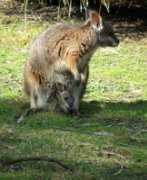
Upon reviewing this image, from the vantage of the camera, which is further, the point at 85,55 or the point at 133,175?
the point at 85,55

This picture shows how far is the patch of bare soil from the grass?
1792mm

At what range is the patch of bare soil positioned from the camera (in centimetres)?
1334

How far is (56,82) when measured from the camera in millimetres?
7391

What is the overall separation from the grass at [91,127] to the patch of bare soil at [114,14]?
1.79 metres

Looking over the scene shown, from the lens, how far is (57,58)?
732cm

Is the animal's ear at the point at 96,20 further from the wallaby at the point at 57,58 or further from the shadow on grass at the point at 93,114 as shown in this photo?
the shadow on grass at the point at 93,114

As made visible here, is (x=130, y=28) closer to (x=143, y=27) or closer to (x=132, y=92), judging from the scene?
(x=143, y=27)

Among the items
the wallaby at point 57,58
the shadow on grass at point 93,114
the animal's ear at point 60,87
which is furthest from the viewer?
the animal's ear at point 60,87

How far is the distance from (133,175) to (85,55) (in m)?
2.68

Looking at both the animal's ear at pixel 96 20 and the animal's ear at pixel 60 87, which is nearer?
the animal's ear at pixel 60 87

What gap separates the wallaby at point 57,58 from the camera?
7.31 metres

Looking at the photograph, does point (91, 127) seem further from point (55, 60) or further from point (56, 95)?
point (55, 60)

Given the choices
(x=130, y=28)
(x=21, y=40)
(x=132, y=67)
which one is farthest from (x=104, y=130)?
(x=130, y=28)

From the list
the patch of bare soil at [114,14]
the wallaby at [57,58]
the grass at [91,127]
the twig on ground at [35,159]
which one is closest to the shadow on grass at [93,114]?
the grass at [91,127]
